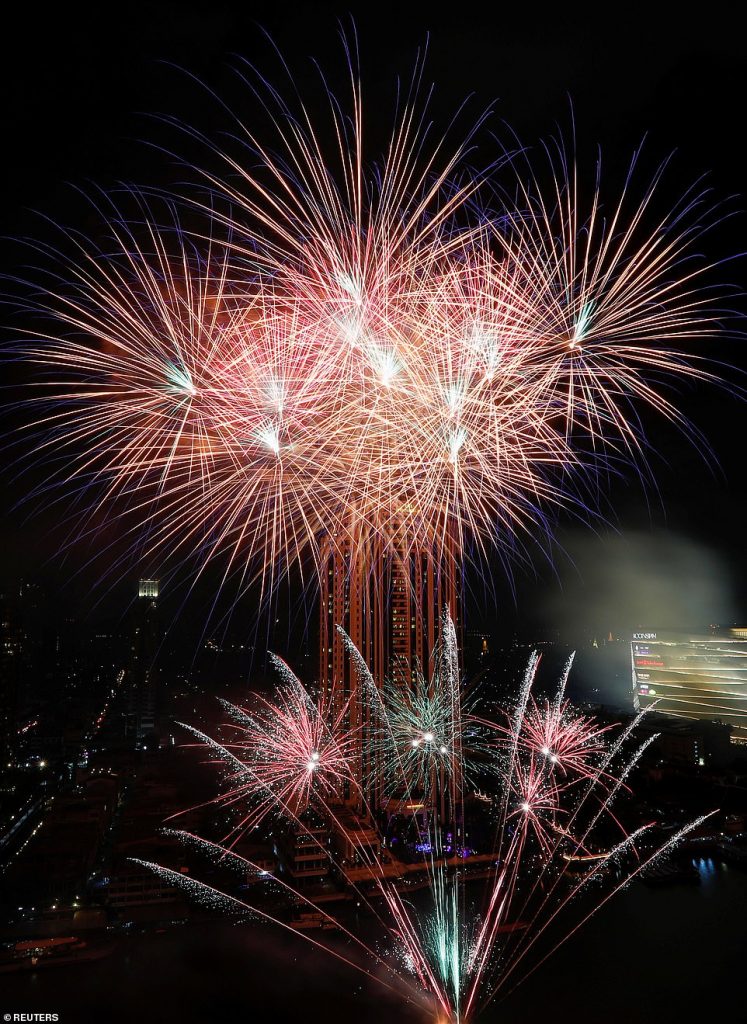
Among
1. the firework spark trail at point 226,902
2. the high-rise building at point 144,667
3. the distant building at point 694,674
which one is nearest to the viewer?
the firework spark trail at point 226,902

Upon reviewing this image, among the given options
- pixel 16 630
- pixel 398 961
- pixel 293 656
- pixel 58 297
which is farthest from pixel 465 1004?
pixel 293 656

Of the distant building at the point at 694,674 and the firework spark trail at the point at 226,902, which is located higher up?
the distant building at the point at 694,674

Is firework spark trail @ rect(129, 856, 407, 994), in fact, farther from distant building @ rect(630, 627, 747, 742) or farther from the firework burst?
distant building @ rect(630, 627, 747, 742)

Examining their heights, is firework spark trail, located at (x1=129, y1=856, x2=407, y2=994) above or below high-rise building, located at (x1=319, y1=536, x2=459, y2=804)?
below

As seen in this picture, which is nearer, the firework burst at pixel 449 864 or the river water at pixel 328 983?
the river water at pixel 328 983

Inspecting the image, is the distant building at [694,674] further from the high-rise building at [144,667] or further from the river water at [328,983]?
the high-rise building at [144,667]

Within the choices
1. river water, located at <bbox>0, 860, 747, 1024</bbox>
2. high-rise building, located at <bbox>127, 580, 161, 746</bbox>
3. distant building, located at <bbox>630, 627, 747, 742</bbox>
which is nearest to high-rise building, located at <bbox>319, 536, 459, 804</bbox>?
river water, located at <bbox>0, 860, 747, 1024</bbox>

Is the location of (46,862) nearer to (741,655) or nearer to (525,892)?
(525,892)

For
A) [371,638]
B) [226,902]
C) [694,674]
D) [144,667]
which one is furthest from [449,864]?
[144,667]

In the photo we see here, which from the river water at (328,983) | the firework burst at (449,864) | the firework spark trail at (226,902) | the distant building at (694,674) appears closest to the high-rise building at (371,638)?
the firework burst at (449,864)
